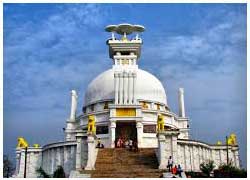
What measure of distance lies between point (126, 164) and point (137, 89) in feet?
49.1

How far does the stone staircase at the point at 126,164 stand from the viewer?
20.8 metres

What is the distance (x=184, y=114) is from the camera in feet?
129

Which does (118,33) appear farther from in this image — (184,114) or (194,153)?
(194,153)

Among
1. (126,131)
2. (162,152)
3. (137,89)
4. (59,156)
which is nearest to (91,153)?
(162,152)

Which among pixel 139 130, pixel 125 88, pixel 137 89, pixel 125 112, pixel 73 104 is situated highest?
pixel 137 89

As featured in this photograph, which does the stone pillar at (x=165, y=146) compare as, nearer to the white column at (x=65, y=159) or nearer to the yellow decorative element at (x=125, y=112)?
the yellow decorative element at (x=125, y=112)

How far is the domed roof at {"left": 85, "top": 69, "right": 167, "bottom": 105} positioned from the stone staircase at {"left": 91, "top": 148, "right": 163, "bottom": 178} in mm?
12173

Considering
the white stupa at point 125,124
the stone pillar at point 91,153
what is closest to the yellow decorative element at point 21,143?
the white stupa at point 125,124

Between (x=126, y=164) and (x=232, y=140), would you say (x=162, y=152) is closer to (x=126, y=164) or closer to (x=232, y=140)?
(x=126, y=164)

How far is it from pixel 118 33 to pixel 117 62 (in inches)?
184

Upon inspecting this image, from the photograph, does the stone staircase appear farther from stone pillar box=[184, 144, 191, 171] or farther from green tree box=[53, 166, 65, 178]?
stone pillar box=[184, 144, 191, 171]

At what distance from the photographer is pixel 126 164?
937 inches

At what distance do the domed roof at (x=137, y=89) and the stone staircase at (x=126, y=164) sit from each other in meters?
12.2

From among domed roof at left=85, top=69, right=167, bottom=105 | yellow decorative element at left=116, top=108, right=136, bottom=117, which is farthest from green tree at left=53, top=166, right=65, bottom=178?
domed roof at left=85, top=69, right=167, bottom=105
